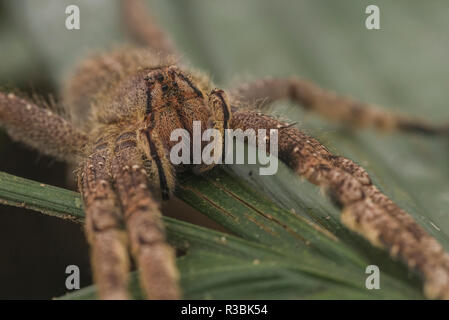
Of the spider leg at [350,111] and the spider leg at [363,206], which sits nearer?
the spider leg at [363,206]

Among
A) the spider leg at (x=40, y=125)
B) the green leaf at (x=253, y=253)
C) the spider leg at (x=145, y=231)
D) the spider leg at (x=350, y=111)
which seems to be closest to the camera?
the spider leg at (x=145, y=231)

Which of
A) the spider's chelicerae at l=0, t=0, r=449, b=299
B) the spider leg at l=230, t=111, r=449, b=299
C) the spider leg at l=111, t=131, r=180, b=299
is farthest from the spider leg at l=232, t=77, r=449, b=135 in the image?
the spider leg at l=111, t=131, r=180, b=299

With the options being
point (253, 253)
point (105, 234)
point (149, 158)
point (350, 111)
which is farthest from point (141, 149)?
point (350, 111)

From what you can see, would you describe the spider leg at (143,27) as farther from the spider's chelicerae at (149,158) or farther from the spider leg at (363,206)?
the spider leg at (363,206)

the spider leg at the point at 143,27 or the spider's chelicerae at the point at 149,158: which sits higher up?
the spider leg at the point at 143,27

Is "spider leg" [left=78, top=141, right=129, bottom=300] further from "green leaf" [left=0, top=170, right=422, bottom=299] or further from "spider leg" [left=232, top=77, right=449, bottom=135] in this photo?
"spider leg" [left=232, top=77, right=449, bottom=135]

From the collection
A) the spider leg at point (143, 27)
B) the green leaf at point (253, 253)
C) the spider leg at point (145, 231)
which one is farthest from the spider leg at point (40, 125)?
the spider leg at point (143, 27)

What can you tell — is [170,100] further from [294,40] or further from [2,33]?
[2,33]
